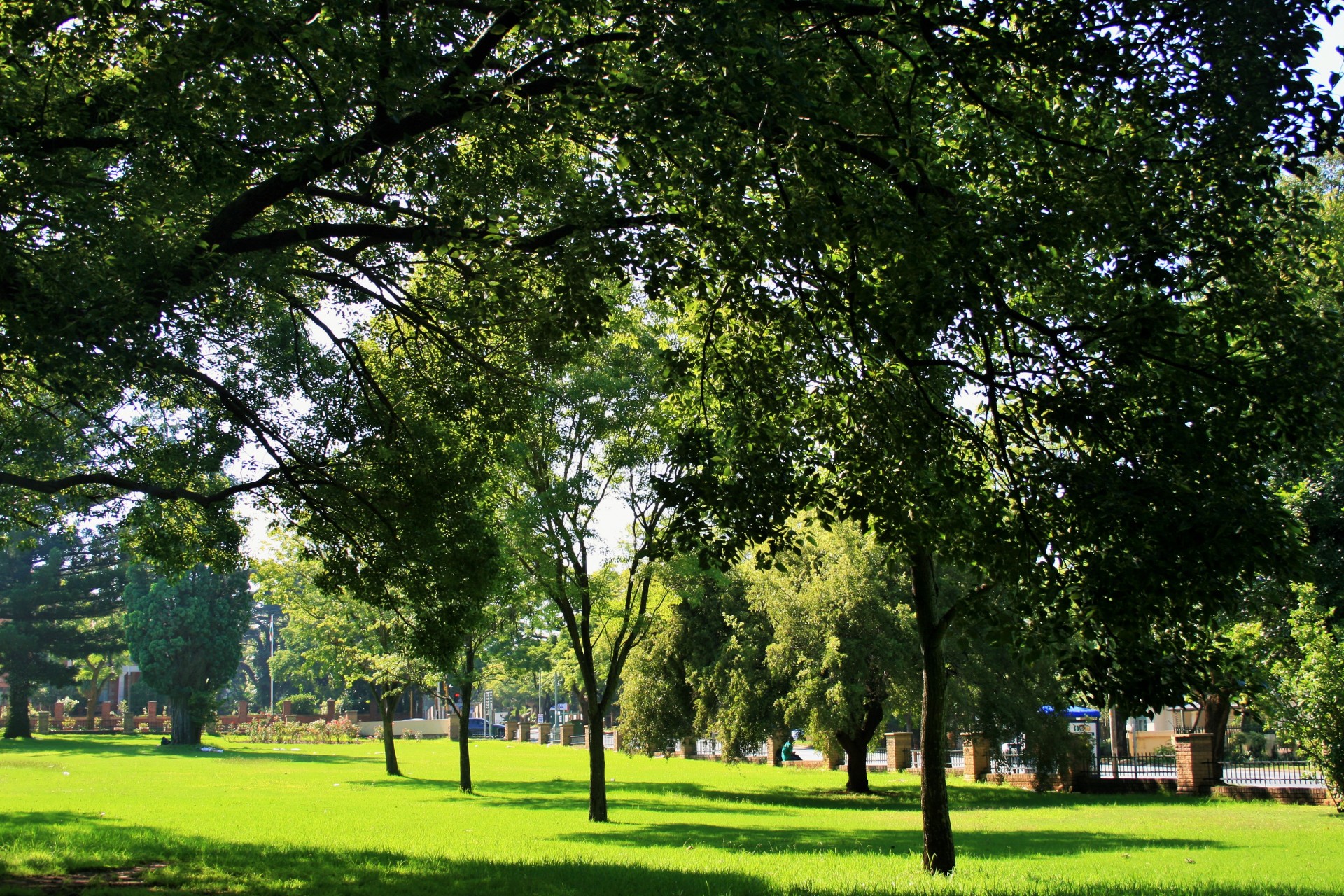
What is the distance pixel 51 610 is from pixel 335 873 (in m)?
56.1

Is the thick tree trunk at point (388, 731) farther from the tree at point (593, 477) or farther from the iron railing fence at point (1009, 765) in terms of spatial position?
the iron railing fence at point (1009, 765)

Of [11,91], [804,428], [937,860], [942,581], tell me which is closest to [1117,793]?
[942,581]

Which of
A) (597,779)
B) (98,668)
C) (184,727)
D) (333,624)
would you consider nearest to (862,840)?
(597,779)

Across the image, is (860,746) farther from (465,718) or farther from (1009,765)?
(465,718)

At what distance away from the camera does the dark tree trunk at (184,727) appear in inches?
2085

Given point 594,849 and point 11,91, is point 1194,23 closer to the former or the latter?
point 11,91

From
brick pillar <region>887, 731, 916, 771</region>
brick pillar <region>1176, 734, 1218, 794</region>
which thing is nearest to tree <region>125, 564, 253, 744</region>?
brick pillar <region>887, 731, 916, 771</region>

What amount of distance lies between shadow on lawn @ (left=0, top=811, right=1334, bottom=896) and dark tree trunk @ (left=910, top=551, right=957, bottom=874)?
176 cm

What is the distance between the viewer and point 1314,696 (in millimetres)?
21422

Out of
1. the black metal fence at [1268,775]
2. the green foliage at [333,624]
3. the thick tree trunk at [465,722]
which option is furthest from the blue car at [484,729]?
Answer: the black metal fence at [1268,775]

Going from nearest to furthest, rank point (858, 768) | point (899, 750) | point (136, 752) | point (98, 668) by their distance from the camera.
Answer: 1. point (858, 768)
2. point (899, 750)
3. point (136, 752)
4. point (98, 668)

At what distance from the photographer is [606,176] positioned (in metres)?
9.86

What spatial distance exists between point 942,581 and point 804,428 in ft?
64.0

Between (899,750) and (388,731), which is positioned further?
(899,750)
